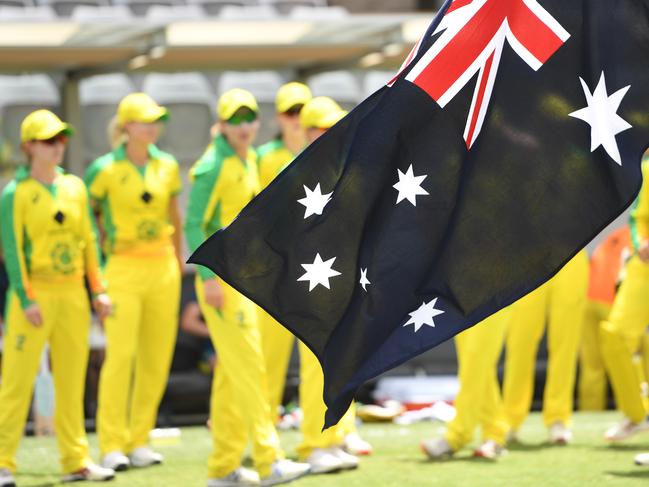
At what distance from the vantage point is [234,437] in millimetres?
8898

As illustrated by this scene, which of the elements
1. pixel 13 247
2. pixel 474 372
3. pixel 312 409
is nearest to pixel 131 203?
pixel 13 247

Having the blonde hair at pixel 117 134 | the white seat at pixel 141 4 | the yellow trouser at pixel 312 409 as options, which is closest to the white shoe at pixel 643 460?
the yellow trouser at pixel 312 409

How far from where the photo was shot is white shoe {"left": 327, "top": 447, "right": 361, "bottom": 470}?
30.8ft

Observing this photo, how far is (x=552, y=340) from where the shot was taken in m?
10.8

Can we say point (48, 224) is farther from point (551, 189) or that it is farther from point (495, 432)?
point (551, 189)

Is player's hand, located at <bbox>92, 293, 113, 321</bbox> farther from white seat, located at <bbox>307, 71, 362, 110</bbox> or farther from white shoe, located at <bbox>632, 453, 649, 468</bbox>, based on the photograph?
white seat, located at <bbox>307, 71, 362, 110</bbox>

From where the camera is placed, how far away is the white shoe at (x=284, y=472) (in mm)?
8242

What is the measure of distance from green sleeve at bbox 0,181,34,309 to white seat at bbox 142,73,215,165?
20.7ft

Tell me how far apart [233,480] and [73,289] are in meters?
1.54

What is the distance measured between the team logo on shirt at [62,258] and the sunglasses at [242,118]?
49.1 inches

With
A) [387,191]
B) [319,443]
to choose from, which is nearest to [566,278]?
[319,443]

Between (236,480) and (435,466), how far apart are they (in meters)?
1.38

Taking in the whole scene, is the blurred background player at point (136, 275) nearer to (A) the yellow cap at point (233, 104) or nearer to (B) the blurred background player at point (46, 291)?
(B) the blurred background player at point (46, 291)

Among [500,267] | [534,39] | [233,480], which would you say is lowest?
[233,480]
